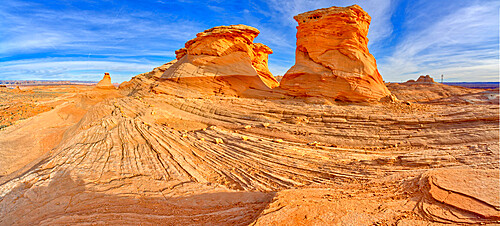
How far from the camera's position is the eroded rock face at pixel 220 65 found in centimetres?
1752

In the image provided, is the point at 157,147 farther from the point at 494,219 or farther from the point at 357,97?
the point at 357,97

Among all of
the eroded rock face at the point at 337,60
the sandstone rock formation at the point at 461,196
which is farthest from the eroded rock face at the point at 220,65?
the sandstone rock formation at the point at 461,196

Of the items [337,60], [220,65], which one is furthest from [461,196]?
[220,65]

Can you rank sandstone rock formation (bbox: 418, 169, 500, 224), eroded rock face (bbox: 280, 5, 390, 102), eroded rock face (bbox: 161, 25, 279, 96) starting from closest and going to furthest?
1. sandstone rock formation (bbox: 418, 169, 500, 224)
2. eroded rock face (bbox: 280, 5, 390, 102)
3. eroded rock face (bbox: 161, 25, 279, 96)

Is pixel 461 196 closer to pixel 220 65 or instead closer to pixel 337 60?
pixel 337 60

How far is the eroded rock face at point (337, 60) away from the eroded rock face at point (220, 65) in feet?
15.0

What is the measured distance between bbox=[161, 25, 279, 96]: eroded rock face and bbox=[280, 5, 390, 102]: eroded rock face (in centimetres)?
456

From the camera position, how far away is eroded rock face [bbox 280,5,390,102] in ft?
42.6

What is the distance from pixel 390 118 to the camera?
848cm

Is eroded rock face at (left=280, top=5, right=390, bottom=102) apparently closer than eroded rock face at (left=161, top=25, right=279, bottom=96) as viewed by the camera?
Yes

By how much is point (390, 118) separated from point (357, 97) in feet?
15.2

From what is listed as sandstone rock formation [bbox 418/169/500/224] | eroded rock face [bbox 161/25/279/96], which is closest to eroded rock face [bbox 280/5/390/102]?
eroded rock face [bbox 161/25/279/96]

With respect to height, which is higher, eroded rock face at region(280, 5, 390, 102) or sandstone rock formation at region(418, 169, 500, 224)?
eroded rock face at region(280, 5, 390, 102)

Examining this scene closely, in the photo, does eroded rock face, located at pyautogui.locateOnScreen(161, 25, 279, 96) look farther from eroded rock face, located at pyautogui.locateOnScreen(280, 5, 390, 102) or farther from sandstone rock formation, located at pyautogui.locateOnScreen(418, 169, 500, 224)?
sandstone rock formation, located at pyautogui.locateOnScreen(418, 169, 500, 224)
